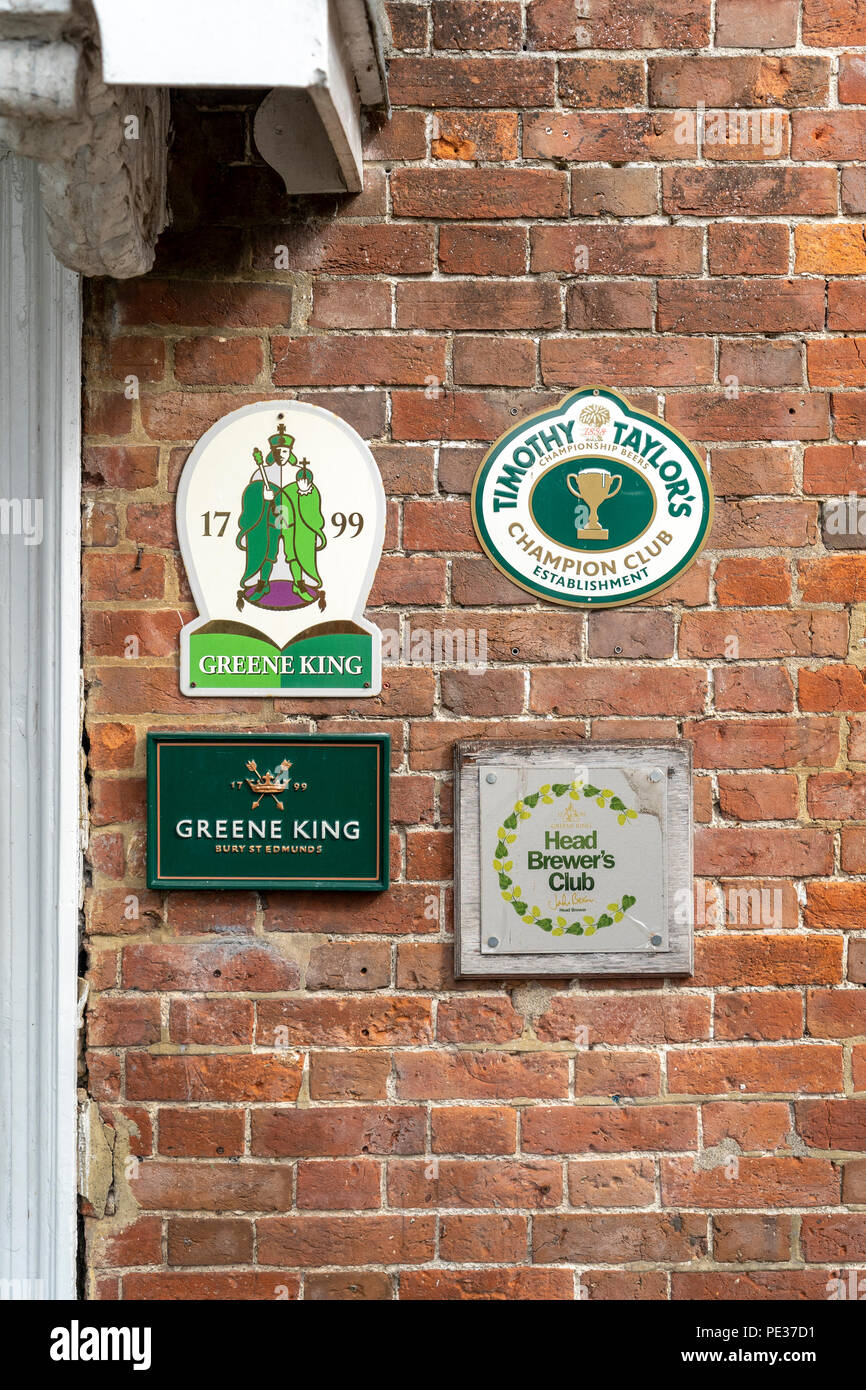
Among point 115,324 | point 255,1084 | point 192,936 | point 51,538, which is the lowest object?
point 255,1084

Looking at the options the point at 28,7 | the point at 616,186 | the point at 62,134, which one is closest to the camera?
the point at 28,7

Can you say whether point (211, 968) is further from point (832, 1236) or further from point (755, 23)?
point (755, 23)

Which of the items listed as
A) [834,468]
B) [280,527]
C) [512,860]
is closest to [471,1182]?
[512,860]

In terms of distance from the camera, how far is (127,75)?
123 cm

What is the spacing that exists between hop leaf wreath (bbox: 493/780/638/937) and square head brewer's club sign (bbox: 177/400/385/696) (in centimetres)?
34

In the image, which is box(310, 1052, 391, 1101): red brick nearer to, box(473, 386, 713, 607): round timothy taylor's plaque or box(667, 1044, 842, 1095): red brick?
box(667, 1044, 842, 1095): red brick

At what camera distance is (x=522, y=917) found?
170cm

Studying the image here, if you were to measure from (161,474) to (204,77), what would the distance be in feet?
2.11

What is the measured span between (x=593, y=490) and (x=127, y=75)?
36.7 inches

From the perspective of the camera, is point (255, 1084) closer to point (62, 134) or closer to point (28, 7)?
point (62, 134)

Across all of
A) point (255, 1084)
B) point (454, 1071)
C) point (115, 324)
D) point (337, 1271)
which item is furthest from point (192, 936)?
point (115, 324)

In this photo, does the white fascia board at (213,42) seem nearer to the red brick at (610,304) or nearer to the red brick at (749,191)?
the red brick at (610,304)

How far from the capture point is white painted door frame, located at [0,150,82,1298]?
170cm

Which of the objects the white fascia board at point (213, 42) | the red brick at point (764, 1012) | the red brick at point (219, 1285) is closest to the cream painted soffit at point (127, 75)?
the white fascia board at point (213, 42)
